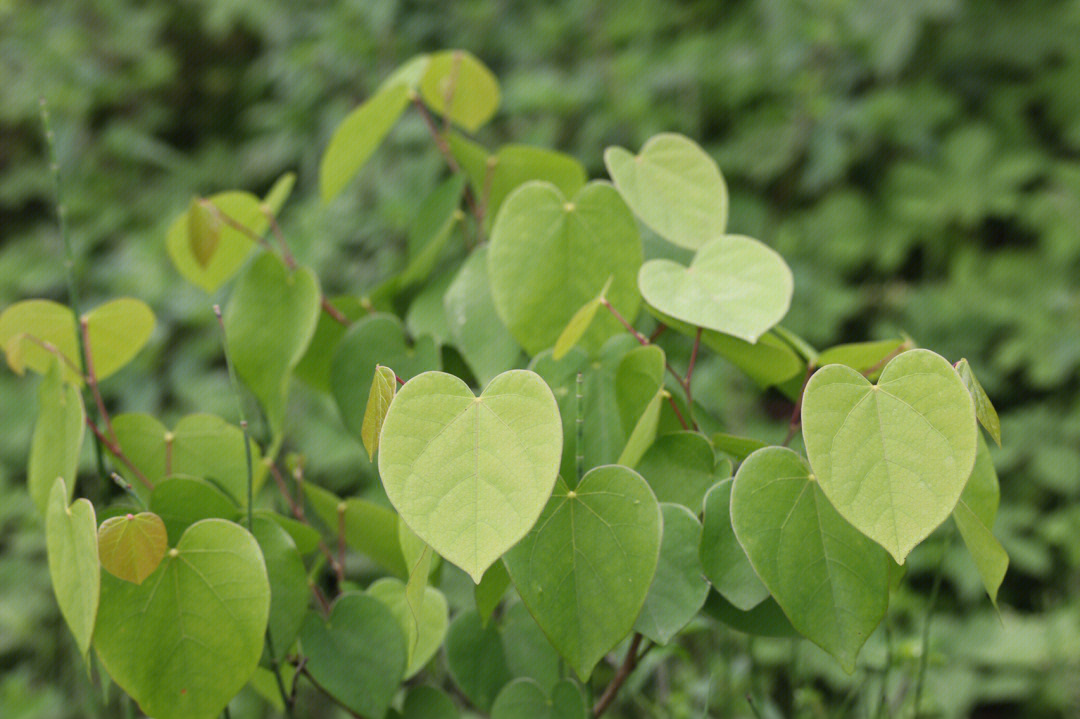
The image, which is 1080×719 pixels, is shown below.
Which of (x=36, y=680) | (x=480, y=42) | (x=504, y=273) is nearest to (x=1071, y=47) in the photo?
(x=480, y=42)

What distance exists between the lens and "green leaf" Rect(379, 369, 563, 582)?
307mm

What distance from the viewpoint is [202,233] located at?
1.77ft

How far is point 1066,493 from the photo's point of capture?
1.37 meters

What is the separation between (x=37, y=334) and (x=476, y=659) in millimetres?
332

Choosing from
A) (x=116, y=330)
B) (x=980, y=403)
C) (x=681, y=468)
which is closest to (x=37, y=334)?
(x=116, y=330)

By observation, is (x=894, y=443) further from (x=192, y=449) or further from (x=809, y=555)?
(x=192, y=449)

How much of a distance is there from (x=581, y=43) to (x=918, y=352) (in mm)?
1577

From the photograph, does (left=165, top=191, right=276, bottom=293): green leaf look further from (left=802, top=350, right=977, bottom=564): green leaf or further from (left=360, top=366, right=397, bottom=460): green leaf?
(left=802, top=350, right=977, bottom=564): green leaf

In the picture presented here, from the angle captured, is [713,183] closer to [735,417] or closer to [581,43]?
[735,417]

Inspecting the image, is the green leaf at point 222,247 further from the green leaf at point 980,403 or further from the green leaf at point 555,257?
the green leaf at point 980,403

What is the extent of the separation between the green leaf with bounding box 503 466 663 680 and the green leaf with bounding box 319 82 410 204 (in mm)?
318

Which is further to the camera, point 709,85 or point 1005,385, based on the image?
point 709,85

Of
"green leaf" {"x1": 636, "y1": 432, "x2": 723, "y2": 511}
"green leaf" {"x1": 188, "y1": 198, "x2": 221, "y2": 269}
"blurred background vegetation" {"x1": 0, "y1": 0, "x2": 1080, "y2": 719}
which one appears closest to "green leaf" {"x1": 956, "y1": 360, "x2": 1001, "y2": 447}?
"green leaf" {"x1": 636, "y1": 432, "x2": 723, "y2": 511}

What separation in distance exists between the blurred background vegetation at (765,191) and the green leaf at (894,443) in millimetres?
927
